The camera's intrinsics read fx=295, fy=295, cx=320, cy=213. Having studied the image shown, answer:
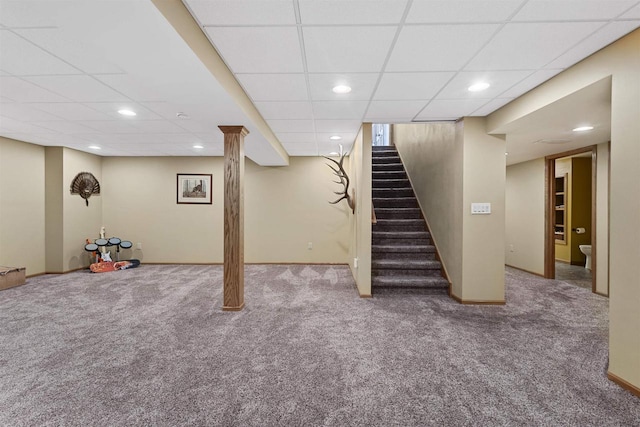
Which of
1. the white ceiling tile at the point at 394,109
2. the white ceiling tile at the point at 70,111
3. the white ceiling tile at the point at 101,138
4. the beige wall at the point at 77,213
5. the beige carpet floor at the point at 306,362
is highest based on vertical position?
the white ceiling tile at the point at 394,109

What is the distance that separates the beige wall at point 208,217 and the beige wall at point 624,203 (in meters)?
4.71

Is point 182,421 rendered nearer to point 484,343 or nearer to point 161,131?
point 484,343

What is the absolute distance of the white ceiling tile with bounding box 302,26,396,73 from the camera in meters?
1.95

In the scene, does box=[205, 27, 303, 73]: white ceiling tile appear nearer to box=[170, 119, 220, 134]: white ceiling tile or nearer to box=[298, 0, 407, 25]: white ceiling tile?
box=[298, 0, 407, 25]: white ceiling tile

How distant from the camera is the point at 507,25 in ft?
6.17

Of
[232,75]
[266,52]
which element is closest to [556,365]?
[266,52]

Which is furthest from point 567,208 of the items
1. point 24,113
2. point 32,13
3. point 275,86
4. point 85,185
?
point 85,185

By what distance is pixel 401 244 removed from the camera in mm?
4973

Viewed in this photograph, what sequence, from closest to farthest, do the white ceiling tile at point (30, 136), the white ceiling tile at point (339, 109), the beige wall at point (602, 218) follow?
the white ceiling tile at point (339, 109) < the beige wall at point (602, 218) < the white ceiling tile at point (30, 136)

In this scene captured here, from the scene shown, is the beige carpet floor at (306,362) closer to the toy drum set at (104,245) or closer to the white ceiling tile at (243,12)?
the toy drum set at (104,245)

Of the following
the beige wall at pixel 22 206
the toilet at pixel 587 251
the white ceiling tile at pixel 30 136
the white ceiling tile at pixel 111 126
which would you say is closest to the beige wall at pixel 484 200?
the toilet at pixel 587 251

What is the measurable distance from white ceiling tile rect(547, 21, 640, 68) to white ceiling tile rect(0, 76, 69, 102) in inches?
176

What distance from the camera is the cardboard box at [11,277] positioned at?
439 centimetres

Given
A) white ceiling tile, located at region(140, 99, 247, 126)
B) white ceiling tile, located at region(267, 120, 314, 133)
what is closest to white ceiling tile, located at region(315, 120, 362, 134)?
white ceiling tile, located at region(267, 120, 314, 133)
